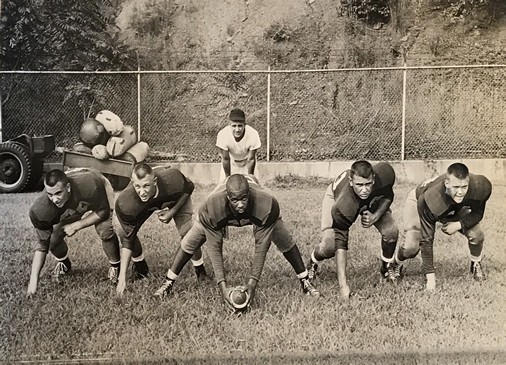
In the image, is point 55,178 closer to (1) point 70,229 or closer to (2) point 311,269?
(1) point 70,229

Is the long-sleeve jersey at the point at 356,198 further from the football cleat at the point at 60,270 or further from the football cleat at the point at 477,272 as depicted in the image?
the football cleat at the point at 60,270

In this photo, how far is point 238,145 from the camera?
2117 millimetres

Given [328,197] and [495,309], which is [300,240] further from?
[495,309]

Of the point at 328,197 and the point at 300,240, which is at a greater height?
the point at 328,197

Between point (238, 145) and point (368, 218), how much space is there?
55cm

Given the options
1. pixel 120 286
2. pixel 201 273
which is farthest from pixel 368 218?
pixel 120 286

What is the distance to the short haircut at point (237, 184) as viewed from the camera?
1.99m

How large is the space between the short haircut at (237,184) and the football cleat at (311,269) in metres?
0.39

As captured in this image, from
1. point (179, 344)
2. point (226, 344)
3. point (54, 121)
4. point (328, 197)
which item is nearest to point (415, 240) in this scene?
point (328, 197)

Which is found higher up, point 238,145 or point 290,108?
point 290,108

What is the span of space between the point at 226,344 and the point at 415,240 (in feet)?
2.60

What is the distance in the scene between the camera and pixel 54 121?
212 centimetres

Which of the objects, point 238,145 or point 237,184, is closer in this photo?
point 237,184

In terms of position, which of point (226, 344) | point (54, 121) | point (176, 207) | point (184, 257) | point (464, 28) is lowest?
point (226, 344)
